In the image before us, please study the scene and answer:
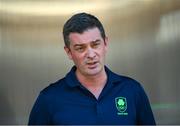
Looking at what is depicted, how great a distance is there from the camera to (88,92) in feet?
2.56

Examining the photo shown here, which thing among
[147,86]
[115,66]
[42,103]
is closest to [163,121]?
[147,86]

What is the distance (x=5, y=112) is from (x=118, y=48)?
Result: 1.36 feet

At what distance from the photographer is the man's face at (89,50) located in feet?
2.49

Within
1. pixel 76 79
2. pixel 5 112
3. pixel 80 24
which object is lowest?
pixel 5 112

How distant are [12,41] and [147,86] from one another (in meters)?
0.46

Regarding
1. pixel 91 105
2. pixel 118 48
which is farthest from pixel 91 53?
pixel 118 48

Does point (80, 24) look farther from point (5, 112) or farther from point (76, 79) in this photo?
point (5, 112)

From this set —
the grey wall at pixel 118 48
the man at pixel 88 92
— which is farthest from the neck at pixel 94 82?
the grey wall at pixel 118 48

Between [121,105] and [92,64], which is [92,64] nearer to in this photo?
[92,64]

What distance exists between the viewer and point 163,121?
1.18 meters

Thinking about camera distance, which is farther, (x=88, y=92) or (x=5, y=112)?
(x=5, y=112)

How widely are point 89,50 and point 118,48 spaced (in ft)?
1.44

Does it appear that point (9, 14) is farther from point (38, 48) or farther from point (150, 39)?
point (150, 39)

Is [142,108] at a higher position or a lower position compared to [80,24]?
lower
